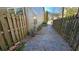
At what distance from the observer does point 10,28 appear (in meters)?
1.84

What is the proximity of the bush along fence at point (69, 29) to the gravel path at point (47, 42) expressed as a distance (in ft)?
0.15

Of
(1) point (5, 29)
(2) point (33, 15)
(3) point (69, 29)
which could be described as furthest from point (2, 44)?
(3) point (69, 29)

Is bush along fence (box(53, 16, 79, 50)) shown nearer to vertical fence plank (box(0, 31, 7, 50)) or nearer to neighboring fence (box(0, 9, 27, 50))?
neighboring fence (box(0, 9, 27, 50))

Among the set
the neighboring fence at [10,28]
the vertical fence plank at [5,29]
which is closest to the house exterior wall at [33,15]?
the neighboring fence at [10,28]

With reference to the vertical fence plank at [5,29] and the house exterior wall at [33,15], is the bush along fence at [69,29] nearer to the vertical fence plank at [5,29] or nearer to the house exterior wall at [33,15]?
the house exterior wall at [33,15]

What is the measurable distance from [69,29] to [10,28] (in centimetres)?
60

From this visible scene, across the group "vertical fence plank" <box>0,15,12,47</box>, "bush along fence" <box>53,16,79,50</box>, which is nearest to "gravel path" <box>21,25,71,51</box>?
"bush along fence" <box>53,16,79,50</box>

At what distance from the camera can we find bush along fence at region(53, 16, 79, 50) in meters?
1.84

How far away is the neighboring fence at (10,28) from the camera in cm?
181

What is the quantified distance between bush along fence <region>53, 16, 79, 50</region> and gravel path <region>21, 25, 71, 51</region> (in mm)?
47
